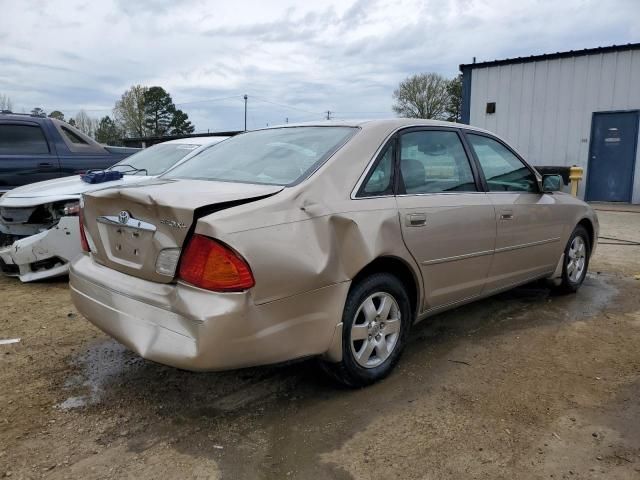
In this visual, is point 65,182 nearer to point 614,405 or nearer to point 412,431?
point 412,431

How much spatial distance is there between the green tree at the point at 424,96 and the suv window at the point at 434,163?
39291mm

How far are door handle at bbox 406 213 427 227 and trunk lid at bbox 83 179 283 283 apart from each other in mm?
882

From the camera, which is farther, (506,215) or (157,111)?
(157,111)

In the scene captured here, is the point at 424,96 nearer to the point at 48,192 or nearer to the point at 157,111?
the point at 157,111

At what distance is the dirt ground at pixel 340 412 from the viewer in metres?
2.39

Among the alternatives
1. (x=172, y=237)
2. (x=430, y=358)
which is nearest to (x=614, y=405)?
(x=430, y=358)

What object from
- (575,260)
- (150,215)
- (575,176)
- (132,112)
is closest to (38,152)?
(150,215)

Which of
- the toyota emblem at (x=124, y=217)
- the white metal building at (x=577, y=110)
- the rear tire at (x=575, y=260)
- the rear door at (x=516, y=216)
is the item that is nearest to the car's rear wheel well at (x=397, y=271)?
the rear door at (x=516, y=216)

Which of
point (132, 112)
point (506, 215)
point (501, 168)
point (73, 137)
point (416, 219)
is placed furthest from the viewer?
point (132, 112)

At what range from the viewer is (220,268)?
7.82 feet

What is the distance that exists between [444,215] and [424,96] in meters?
41.7

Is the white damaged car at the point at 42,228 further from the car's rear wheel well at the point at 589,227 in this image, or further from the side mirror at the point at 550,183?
the car's rear wheel well at the point at 589,227

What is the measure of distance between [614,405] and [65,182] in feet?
18.0

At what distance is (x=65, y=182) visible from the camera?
584 centimetres
